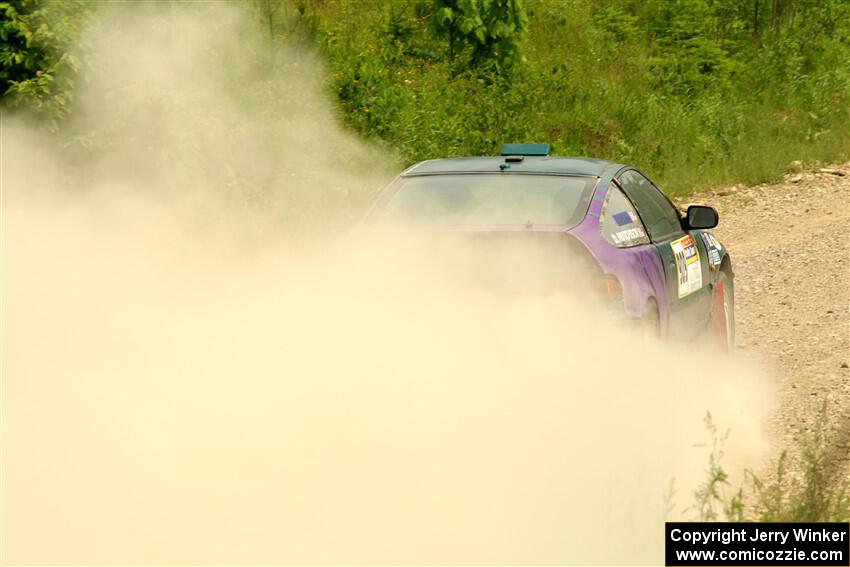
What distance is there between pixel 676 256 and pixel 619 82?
13.4 m

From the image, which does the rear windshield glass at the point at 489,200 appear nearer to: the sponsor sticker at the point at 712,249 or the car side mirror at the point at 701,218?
the car side mirror at the point at 701,218

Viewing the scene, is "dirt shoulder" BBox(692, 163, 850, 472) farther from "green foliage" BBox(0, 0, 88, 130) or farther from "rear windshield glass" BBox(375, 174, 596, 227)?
"green foliage" BBox(0, 0, 88, 130)

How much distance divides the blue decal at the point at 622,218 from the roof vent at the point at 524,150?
770mm

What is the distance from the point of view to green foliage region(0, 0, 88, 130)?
1095 cm

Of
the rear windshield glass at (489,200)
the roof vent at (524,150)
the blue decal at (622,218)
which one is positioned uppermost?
the roof vent at (524,150)

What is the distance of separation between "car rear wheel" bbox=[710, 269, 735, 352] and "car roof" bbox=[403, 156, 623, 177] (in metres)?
1.43

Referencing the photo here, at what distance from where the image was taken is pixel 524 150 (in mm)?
8180

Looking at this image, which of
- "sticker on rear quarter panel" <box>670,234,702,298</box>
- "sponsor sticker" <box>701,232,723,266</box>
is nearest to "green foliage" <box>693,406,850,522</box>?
"sticker on rear quarter panel" <box>670,234,702,298</box>

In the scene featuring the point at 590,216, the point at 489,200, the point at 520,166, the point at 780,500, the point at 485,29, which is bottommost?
the point at 780,500

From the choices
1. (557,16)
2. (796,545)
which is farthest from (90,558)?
(557,16)

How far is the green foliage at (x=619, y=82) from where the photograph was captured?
54.9ft

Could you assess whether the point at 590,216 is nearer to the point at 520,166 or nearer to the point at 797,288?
the point at 520,166

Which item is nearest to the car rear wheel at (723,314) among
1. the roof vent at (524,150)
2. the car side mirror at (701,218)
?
the car side mirror at (701,218)

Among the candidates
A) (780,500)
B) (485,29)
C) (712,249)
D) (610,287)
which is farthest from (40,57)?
(485,29)
